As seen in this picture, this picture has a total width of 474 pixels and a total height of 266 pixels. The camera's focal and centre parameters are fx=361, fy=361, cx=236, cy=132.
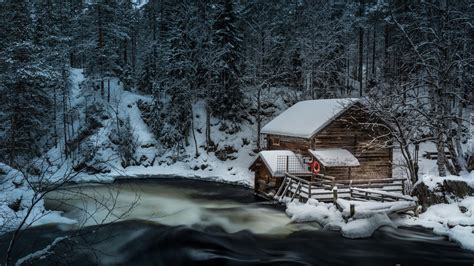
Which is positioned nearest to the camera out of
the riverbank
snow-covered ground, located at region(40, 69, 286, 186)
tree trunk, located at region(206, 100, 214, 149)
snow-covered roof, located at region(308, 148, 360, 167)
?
the riverbank

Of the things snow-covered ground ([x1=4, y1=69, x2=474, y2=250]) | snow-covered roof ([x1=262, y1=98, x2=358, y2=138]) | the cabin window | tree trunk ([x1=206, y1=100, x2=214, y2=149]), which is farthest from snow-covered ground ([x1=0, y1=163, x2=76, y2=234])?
tree trunk ([x1=206, y1=100, x2=214, y2=149])

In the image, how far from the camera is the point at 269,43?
44.2 metres

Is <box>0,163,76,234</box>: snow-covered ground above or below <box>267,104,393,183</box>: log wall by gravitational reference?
below

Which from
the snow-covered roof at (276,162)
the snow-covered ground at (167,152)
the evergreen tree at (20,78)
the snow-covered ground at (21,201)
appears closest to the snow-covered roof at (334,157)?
the snow-covered roof at (276,162)

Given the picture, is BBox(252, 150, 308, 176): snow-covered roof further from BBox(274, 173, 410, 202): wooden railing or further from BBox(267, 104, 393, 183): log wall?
BBox(267, 104, 393, 183): log wall

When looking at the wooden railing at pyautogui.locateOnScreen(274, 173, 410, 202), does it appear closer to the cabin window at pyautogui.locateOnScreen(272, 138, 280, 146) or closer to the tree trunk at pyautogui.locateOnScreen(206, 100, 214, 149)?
the cabin window at pyautogui.locateOnScreen(272, 138, 280, 146)

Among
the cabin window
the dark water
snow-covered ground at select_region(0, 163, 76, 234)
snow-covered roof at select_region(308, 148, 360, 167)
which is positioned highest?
the cabin window

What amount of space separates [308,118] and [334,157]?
4724 mm

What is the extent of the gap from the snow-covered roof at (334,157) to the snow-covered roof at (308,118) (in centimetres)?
152

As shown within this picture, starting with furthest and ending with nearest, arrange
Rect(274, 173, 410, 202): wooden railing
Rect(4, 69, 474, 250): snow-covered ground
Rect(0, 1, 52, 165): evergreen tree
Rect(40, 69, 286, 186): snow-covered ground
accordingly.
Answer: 1. Rect(40, 69, 286, 186): snow-covered ground
2. Rect(0, 1, 52, 165): evergreen tree
3. Rect(274, 173, 410, 202): wooden railing
4. Rect(4, 69, 474, 250): snow-covered ground

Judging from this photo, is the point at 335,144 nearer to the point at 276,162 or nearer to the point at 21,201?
the point at 276,162

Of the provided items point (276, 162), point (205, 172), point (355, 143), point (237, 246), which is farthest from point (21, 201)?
point (355, 143)

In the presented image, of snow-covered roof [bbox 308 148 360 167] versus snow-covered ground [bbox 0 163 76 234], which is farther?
snow-covered roof [bbox 308 148 360 167]

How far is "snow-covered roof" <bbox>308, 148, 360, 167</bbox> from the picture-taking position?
2441 cm
